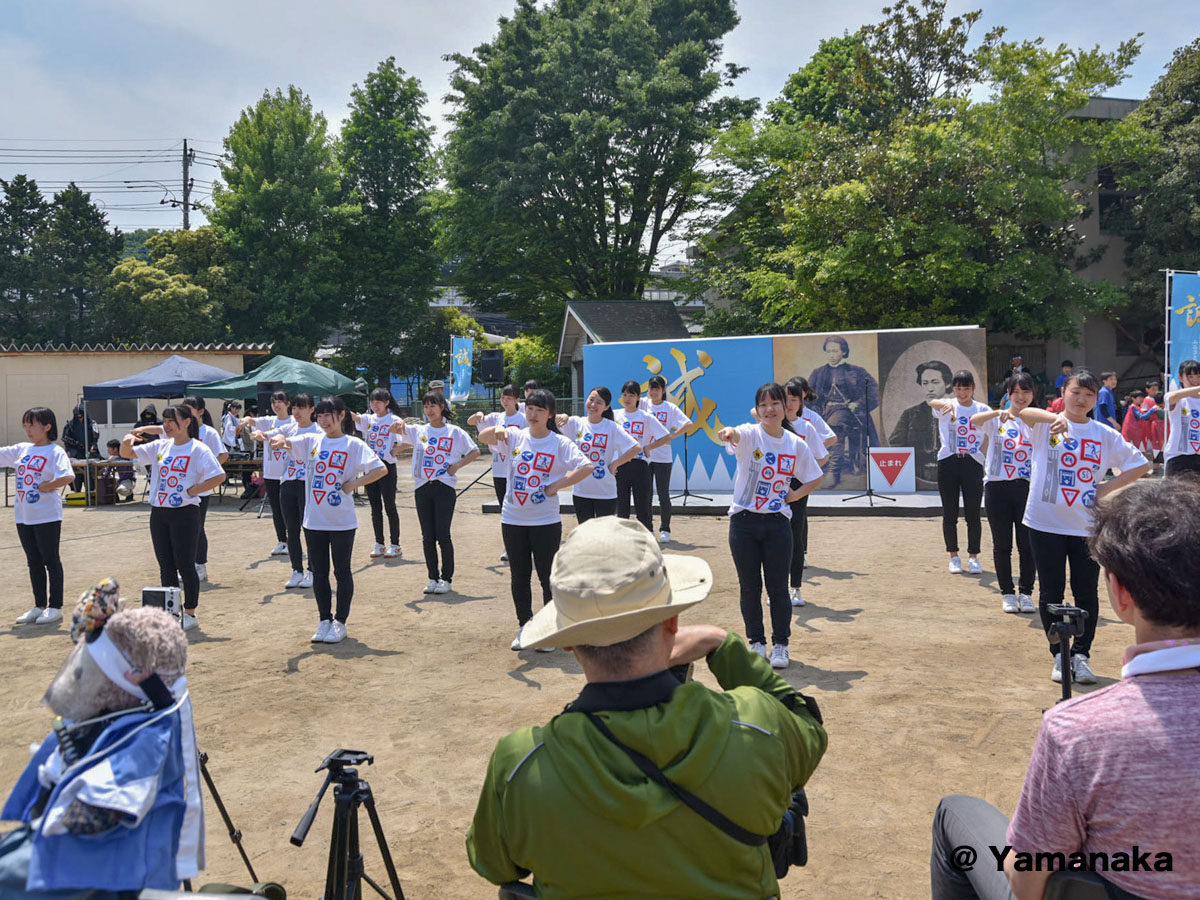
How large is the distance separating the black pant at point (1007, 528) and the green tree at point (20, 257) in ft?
118

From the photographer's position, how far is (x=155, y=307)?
3266 cm

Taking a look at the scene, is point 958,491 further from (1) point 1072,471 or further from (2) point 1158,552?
(2) point 1158,552

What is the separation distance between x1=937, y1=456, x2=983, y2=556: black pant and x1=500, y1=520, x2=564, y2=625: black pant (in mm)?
4481

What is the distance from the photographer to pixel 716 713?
192 centimetres

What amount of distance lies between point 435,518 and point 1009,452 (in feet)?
17.3

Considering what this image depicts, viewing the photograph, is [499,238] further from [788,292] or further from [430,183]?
[788,292]

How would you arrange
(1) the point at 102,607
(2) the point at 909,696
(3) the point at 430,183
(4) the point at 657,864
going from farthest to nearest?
(3) the point at 430,183, (2) the point at 909,696, (1) the point at 102,607, (4) the point at 657,864

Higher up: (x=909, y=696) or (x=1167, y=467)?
(x=1167, y=467)

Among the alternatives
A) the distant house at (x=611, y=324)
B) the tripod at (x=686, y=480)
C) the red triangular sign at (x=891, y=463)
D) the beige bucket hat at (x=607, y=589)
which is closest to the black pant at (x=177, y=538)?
the beige bucket hat at (x=607, y=589)

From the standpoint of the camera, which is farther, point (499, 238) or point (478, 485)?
point (499, 238)

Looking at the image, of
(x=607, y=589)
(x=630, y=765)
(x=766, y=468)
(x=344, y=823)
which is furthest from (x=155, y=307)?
(x=630, y=765)

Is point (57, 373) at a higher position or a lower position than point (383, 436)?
higher

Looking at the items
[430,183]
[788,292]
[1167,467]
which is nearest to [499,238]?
[430,183]

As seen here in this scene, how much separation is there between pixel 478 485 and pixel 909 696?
15242mm
